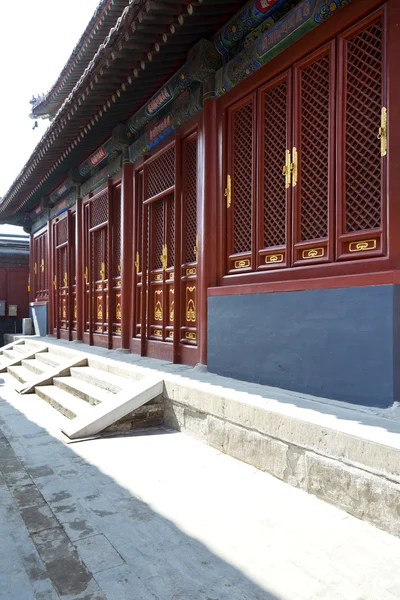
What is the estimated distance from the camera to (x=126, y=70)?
5238mm

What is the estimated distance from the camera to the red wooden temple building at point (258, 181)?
327 centimetres

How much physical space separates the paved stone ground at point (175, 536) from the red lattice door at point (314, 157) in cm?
181

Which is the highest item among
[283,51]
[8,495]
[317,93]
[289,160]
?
[283,51]

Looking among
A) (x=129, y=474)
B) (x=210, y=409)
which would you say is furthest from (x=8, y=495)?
(x=210, y=409)

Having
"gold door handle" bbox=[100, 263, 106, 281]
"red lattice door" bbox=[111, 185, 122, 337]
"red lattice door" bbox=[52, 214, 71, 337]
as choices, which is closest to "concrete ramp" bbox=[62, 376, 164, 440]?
"red lattice door" bbox=[111, 185, 122, 337]

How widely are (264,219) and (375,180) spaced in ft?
3.97

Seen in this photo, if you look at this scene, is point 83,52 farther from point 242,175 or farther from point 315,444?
point 315,444

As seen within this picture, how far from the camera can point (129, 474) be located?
10.7 ft

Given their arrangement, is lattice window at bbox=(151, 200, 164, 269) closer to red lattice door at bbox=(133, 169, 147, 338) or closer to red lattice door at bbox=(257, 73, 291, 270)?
red lattice door at bbox=(133, 169, 147, 338)

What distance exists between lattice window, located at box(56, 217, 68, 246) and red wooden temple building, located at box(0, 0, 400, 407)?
318 cm

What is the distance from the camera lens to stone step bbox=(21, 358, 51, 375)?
766 cm

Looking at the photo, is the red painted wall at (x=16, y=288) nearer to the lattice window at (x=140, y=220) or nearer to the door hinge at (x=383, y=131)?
the lattice window at (x=140, y=220)

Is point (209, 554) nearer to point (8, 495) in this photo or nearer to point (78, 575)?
point (78, 575)

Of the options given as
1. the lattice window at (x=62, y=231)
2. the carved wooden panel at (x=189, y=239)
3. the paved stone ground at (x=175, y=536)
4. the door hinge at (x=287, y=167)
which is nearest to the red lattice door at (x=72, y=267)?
the lattice window at (x=62, y=231)
